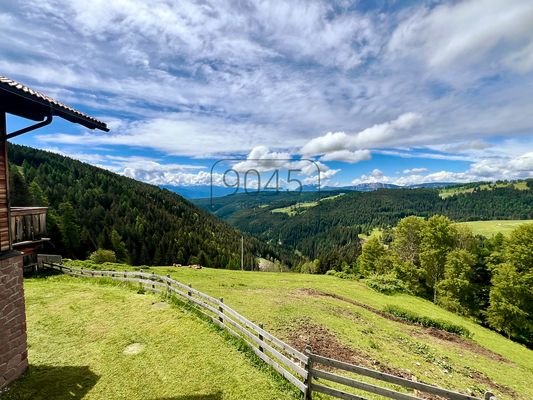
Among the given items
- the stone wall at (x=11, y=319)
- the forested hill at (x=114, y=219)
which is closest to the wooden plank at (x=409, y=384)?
the stone wall at (x=11, y=319)

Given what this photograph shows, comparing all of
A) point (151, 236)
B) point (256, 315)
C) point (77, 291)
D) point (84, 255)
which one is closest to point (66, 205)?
point (84, 255)

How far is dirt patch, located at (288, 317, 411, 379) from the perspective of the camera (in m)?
13.9

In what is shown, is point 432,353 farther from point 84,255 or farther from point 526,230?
point 84,255

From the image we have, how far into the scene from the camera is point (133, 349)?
12742mm

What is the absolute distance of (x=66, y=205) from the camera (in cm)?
5856

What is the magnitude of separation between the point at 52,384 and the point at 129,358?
8.60ft

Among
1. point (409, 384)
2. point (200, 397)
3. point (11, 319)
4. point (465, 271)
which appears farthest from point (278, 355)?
point (465, 271)

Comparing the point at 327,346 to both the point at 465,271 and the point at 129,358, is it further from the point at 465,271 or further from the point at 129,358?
the point at 465,271

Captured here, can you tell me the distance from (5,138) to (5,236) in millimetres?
3187

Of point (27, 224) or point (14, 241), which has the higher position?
point (27, 224)

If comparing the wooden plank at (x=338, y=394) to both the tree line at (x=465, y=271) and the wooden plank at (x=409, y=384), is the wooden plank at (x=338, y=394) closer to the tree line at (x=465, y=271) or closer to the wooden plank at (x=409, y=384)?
the wooden plank at (x=409, y=384)

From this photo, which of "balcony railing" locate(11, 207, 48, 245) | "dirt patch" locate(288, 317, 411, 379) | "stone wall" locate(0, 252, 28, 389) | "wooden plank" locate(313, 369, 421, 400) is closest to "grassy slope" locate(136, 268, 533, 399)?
"dirt patch" locate(288, 317, 411, 379)

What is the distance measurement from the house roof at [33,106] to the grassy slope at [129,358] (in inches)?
362

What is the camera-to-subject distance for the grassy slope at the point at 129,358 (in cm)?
989
